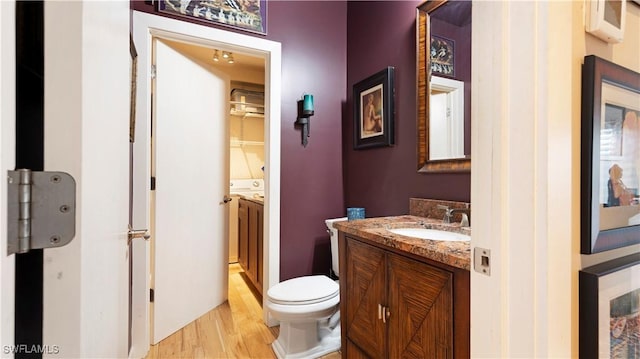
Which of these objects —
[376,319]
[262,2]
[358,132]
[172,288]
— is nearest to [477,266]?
[376,319]

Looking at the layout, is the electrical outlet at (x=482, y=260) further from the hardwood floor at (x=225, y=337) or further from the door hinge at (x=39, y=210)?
the hardwood floor at (x=225, y=337)

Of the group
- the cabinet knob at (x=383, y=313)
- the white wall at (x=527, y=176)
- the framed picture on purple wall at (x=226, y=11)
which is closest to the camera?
the white wall at (x=527, y=176)

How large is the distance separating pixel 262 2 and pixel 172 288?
216 centimetres

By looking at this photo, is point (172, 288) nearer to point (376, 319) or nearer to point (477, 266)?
point (376, 319)

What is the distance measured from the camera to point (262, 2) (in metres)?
2.12

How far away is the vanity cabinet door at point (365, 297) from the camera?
1.19 m

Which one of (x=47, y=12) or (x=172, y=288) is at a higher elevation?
(x=47, y=12)

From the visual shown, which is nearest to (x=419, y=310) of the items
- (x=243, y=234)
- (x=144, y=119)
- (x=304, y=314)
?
(x=304, y=314)

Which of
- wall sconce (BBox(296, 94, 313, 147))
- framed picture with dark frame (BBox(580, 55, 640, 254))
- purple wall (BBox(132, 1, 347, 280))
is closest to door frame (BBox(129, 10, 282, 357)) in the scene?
purple wall (BBox(132, 1, 347, 280))

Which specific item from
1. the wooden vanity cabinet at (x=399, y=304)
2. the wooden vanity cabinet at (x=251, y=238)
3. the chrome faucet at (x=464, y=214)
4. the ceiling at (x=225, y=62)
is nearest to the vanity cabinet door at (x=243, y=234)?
the wooden vanity cabinet at (x=251, y=238)

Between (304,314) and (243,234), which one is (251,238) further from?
(304,314)

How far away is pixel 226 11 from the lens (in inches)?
79.5

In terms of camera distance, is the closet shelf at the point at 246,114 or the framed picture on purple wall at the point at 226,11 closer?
the framed picture on purple wall at the point at 226,11

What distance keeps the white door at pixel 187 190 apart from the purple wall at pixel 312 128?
1.91ft
